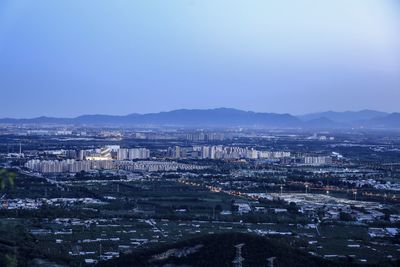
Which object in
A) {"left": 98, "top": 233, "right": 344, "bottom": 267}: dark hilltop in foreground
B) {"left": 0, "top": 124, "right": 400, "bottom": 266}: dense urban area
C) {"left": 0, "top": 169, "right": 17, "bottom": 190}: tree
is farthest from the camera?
{"left": 0, "top": 124, "right": 400, "bottom": 266}: dense urban area

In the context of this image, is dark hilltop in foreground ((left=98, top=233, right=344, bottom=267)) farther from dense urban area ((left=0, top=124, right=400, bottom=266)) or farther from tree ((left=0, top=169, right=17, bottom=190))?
tree ((left=0, top=169, right=17, bottom=190))

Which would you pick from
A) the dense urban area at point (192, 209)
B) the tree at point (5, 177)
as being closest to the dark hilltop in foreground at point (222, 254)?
the dense urban area at point (192, 209)

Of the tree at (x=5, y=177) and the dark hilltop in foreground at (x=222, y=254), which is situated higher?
the tree at (x=5, y=177)

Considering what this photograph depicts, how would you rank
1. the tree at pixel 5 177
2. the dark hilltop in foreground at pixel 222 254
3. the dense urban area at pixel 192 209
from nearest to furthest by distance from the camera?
the tree at pixel 5 177 < the dark hilltop in foreground at pixel 222 254 < the dense urban area at pixel 192 209

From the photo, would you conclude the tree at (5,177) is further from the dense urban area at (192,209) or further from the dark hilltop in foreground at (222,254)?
the dark hilltop in foreground at (222,254)

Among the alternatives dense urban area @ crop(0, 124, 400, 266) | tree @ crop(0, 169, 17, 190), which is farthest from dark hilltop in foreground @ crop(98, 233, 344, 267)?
tree @ crop(0, 169, 17, 190)

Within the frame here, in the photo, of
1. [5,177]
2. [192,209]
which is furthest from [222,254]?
[5,177]

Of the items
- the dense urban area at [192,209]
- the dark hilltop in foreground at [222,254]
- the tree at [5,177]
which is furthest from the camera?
the dense urban area at [192,209]

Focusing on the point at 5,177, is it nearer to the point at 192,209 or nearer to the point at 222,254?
the point at 222,254

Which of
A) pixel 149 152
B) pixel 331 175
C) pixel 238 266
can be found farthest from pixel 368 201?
pixel 149 152
